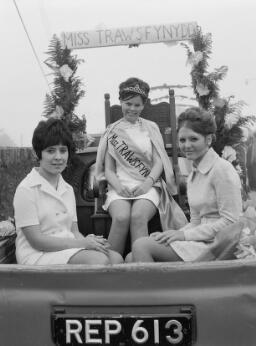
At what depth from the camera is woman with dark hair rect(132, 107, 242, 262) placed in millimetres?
2287

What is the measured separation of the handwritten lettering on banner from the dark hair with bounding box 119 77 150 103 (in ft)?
3.06

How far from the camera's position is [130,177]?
3.61 metres

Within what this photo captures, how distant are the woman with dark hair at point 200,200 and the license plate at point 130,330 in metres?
0.52

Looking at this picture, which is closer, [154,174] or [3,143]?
[154,174]

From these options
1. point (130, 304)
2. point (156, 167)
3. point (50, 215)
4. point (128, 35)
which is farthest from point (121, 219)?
point (128, 35)

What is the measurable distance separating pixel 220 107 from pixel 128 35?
1100 mm

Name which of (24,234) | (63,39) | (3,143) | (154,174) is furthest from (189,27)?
(3,143)

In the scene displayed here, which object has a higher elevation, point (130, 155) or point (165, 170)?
point (130, 155)

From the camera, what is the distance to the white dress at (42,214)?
2.34 m

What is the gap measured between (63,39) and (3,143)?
541cm

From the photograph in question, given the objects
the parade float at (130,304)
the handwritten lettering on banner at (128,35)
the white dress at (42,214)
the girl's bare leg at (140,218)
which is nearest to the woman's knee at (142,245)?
the white dress at (42,214)

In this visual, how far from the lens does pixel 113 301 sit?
170 centimetres

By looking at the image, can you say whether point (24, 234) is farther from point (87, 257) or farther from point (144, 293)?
point (144, 293)

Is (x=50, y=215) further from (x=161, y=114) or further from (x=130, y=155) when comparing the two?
(x=161, y=114)
